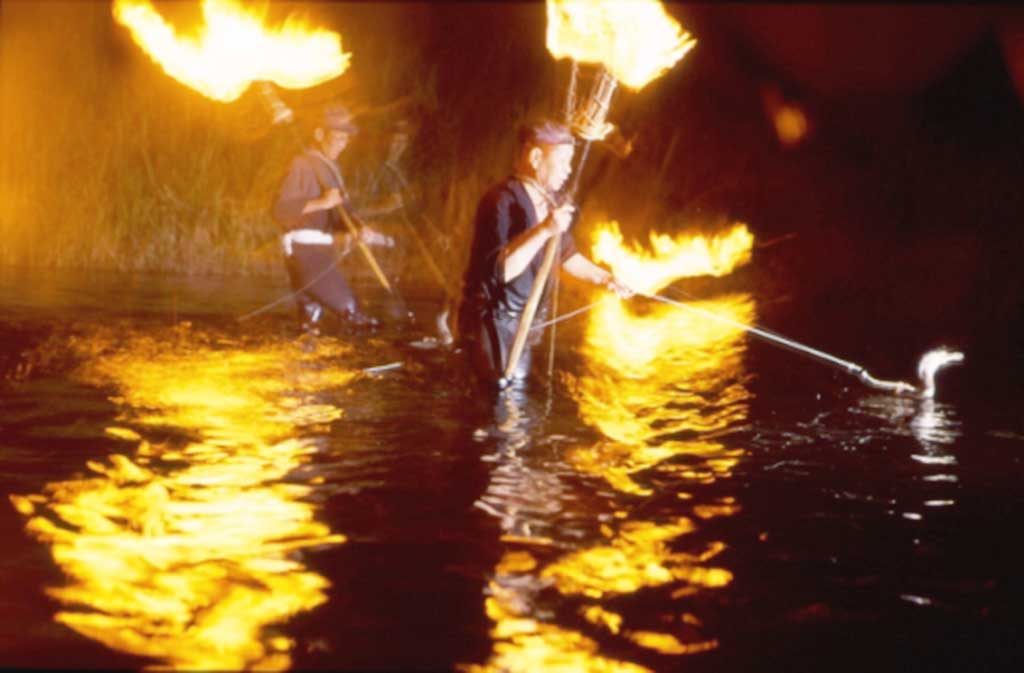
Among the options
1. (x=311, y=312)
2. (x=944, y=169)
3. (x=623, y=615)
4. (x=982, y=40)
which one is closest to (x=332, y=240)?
(x=311, y=312)

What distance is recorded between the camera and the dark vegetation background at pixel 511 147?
16.9 metres

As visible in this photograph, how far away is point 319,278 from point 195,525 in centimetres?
612

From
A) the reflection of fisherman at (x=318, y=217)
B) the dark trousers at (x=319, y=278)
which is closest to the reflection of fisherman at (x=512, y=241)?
the reflection of fisherman at (x=318, y=217)

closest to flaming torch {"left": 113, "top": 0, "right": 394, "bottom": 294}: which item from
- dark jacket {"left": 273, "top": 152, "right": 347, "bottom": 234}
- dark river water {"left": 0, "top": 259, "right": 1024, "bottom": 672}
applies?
dark jacket {"left": 273, "top": 152, "right": 347, "bottom": 234}

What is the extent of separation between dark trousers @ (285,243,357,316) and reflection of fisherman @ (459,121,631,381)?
3480 millimetres

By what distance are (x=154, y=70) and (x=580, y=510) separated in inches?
561

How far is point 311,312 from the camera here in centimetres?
1186

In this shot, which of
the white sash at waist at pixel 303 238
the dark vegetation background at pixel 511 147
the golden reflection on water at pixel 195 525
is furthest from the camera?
the dark vegetation background at pixel 511 147

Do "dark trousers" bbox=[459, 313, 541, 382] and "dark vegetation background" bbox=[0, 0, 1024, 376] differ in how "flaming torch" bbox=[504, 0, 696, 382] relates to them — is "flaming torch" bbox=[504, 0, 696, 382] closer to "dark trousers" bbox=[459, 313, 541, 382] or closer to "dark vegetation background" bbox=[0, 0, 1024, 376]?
"dark trousers" bbox=[459, 313, 541, 382]

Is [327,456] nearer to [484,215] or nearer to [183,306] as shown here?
[484,215]

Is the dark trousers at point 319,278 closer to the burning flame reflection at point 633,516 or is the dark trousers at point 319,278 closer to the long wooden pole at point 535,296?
the burning flame reflection at point 633,516

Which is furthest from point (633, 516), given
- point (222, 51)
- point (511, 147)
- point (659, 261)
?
point (511, 147)

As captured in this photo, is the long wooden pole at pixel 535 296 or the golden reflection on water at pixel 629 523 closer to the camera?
the golden reflection on water at pixel 629 523

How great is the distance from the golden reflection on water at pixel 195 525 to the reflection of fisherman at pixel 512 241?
1113 mm
